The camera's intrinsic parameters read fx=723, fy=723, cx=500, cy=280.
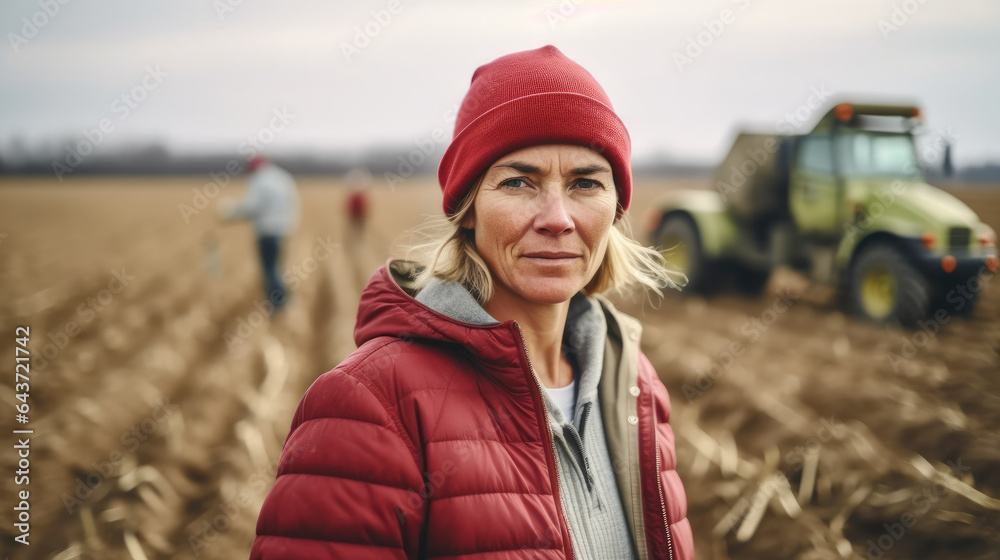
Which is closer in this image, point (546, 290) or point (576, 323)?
point (546, 290)

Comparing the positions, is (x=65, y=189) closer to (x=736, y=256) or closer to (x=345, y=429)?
(x=736, y=256)

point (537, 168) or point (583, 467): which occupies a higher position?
point (537, 168)

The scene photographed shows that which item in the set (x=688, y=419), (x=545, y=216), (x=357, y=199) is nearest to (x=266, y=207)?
(x=688, y=419)

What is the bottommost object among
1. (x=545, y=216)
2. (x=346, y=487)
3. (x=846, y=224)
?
(x=846, y=224)

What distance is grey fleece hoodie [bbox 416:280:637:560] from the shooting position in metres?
1.49

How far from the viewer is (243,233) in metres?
24.0

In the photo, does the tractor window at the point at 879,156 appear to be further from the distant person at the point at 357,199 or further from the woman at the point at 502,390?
the distant person at the point at 357,199

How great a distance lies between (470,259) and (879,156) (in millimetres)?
7936

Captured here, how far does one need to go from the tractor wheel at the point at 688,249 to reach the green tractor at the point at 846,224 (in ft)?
0.06

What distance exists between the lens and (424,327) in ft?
4.66

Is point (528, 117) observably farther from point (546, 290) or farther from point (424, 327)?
point (424, 327)

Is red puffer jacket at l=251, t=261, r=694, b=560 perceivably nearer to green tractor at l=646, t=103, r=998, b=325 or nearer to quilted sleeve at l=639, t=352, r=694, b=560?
quilted sleeve at l=639, t=352, r=694, b=560

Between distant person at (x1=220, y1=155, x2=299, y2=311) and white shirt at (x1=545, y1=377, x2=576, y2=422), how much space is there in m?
7.19

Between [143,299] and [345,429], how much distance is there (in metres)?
10.9
